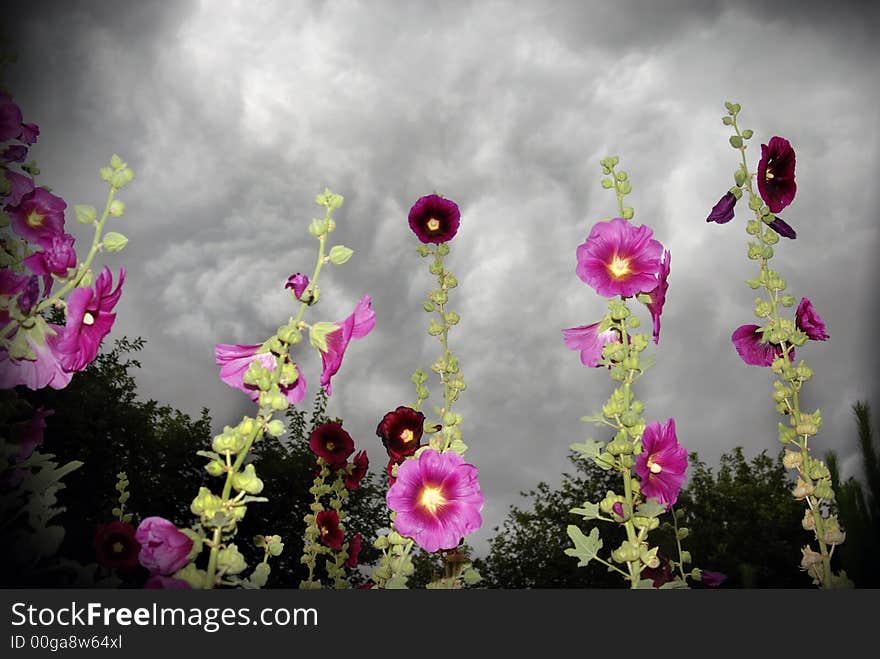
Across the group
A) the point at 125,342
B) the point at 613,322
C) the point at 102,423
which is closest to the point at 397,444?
the point at 613,322

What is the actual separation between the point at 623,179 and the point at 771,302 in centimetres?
68

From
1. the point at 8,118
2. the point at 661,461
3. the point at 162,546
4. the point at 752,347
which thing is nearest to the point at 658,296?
the point at 661,461

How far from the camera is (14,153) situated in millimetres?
1594

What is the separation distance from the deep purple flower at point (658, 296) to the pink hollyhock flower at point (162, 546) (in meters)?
1.33

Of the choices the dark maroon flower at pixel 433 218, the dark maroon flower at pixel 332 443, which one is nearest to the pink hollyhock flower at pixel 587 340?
the dark maroon flower at pixel 433 218

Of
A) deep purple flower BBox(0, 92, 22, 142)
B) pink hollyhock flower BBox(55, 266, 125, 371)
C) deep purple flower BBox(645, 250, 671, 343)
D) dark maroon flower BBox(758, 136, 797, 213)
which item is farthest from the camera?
dark maroon flower BBox(758, 136, 797, 213)

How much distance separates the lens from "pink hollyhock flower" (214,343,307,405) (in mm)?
1271

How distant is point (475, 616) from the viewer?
106 centimetres

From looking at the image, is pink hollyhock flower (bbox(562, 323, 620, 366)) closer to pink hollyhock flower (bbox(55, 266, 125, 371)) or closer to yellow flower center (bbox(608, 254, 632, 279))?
yellow flower center (bbox(608, 254, 632, 279))

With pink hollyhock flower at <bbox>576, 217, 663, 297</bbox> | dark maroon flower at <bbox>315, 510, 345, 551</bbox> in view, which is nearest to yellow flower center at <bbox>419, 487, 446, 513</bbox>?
pink hollyhock flower at <bbox>576, 217, 663, 297</bbox>

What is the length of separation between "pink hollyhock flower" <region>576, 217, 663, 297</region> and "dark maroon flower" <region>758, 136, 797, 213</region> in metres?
0.72

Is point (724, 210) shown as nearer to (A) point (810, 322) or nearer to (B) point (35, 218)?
(A) point (810, 322)

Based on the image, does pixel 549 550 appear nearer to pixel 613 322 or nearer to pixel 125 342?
pixel 125 342

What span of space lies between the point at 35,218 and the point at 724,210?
7.05 feet
